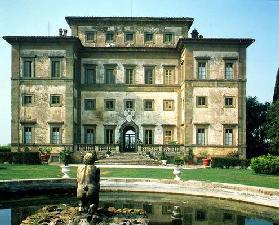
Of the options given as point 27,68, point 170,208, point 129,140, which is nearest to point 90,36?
point 27,68

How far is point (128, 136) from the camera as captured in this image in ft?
139

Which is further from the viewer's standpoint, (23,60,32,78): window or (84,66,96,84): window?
(84,66,96,84): window

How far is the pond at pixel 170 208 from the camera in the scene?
11867 mm

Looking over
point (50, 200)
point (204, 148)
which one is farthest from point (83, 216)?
point (204, 148)

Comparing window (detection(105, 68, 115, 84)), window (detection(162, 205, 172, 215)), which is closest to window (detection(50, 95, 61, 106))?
window (detection(105, 68, 115, 84))

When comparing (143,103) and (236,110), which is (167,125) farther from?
(236,110)

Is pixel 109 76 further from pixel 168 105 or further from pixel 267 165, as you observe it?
pixel 267 165

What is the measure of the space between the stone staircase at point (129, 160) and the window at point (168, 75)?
834 centimetres

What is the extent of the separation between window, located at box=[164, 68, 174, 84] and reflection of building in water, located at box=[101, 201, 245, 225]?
2524 centimetres

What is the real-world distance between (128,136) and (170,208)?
28.8 metres

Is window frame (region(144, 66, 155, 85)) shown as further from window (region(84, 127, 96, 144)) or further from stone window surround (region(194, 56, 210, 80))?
window (region(84, 127, 96, 144))

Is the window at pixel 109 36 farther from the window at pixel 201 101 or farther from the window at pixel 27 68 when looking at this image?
the window at pixel 201 101

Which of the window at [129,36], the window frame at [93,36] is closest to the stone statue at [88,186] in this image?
the window frame at [93,36]

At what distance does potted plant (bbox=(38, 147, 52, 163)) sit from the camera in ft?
111
